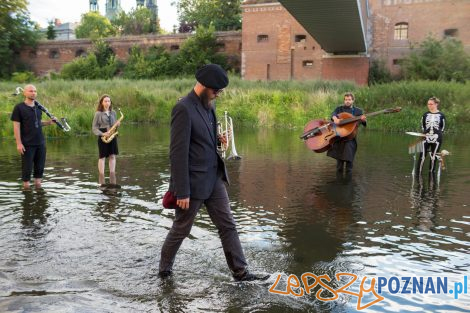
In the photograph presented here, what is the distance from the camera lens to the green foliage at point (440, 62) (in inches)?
1361

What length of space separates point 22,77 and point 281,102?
3678 cm

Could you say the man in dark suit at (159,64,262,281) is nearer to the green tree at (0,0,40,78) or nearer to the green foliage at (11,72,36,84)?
the green foliage at (11,72,36,84)

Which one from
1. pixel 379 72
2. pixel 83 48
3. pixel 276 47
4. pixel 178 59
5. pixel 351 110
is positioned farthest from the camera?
pixel 83 48

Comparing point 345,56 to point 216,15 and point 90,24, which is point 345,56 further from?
point 90,24

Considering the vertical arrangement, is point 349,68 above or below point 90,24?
below

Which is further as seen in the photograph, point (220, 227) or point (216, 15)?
point (216, 15)

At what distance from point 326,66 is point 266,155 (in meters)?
28.8

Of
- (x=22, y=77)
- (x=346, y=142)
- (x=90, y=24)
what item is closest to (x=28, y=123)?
(x=346, y=142)

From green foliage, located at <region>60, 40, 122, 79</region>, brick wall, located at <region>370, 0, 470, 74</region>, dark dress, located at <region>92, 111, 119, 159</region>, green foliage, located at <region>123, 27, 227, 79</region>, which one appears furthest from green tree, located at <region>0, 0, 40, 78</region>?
dark dress, located at <region>92, 111, 119, 159</region>

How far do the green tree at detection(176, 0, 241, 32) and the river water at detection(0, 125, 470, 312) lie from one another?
48661mm

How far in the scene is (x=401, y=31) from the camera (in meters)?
41.3

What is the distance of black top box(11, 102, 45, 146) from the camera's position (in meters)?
8.78

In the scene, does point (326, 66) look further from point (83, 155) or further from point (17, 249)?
point (17, 249)

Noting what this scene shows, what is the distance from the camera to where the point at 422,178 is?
1095 centimetres
